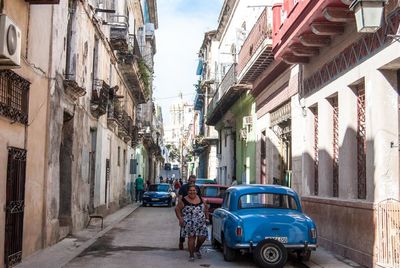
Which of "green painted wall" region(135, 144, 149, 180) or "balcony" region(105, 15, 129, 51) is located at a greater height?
"balcony" region(105, 15, 129, 51)

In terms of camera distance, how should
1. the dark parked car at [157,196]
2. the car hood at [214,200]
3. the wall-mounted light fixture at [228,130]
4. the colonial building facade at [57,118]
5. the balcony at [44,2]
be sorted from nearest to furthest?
the colonial building facade at [57,118], the balcony at [44,2], the car hood at [214,200], the wall-mounted light fixture at [228,130], the dark parked car at [157,196]

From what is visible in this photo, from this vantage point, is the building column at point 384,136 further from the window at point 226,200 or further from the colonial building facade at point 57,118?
the colonial building facade at point 57,118

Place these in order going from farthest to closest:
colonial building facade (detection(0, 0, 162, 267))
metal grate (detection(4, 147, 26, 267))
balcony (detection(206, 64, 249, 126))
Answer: balcony (detection(206, 64, 249, 126)) < colonial building facade (detection(0, 0, 162, 267)) < metal grate (detection(4, 147, 26, 267))

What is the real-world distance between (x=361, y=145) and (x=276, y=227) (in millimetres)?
2736

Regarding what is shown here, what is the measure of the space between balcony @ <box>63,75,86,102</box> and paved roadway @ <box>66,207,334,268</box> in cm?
372

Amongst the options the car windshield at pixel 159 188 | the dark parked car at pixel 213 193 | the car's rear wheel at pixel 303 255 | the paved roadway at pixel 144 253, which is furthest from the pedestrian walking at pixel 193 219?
the car windshield at pixel 159 188

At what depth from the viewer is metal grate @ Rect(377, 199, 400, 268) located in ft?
29.2

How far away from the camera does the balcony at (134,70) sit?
24.6 m

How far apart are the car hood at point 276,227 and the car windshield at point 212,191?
9.94 meters

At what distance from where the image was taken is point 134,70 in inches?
1061

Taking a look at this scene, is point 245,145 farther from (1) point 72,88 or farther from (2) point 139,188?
(1) point 72,88

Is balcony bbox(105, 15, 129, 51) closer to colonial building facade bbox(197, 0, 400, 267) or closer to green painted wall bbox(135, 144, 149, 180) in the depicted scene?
colonial building facade bbox(197, 0, 400, 267)

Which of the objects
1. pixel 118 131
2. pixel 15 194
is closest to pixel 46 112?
pixel 15 194

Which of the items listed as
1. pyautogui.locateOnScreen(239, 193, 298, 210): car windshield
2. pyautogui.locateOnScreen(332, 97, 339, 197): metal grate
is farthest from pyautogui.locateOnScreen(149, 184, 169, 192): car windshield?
pyautogui.locateOnScreen(239, 193, 298, 210): car windshield
